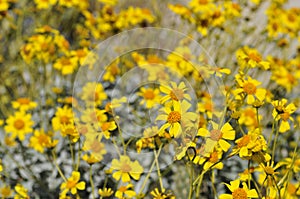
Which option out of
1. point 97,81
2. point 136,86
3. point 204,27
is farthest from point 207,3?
point 97,81

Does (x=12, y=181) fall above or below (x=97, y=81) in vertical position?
below

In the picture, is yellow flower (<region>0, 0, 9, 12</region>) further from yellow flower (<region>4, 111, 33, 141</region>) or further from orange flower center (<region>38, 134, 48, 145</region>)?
orange flower center (<region>38, 134, 48, 145</region>)

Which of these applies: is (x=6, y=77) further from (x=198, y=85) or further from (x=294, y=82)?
(x=294, y=82)

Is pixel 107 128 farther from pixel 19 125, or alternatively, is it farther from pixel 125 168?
pixel 19 125

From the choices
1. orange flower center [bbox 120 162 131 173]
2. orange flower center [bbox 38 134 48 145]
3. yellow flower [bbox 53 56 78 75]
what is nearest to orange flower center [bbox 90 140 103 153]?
orange flower center [bbox 120 162 131 173]

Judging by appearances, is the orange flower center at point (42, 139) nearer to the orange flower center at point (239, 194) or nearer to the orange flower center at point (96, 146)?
the orange flower center at point (96, 146)

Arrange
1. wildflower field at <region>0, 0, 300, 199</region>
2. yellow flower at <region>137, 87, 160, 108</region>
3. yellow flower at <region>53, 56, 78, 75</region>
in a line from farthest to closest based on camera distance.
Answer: yellow flower at <region>53, 56, 78, 75</region> < yellow flower at <region>137, 87, 160, 108</region> < wildflower field at <region>0, 0, 300, 199</region>

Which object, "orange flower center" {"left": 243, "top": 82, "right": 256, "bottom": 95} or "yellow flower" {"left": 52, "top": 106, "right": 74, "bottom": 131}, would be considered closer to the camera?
"orange flower center" {"left": 243, "top": 82, "right": 256, "bottom": 95}
